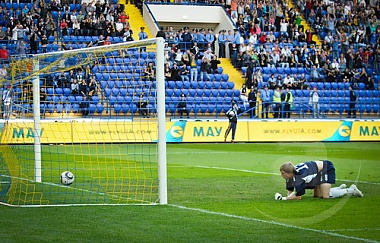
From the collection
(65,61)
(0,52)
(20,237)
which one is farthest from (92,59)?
(0,52)

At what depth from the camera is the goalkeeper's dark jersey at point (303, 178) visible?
12508 millimetres

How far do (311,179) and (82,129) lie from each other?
18.0 m

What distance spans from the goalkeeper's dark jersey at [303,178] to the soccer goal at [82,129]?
7.27 ft

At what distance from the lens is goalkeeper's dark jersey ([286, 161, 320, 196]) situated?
41.0ft

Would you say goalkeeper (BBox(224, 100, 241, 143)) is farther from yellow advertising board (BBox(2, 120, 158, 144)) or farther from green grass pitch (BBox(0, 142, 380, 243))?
green grass pitch (BBox(0, 142, 380, 243))

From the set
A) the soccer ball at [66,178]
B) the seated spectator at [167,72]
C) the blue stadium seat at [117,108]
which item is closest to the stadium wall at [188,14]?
the seated spectator at [167,72]

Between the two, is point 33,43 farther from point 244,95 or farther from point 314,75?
point 314,75

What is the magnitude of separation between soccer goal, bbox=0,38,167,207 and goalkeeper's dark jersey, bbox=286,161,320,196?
2.21 metres

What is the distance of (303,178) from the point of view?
494 inches

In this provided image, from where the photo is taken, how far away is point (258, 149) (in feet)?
91.8

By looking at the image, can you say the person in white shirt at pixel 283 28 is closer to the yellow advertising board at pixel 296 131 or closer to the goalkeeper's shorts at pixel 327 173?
the yellow advertising board at pixel 296 131

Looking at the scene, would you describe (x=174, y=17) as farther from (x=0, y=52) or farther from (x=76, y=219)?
(x=76, y=219)

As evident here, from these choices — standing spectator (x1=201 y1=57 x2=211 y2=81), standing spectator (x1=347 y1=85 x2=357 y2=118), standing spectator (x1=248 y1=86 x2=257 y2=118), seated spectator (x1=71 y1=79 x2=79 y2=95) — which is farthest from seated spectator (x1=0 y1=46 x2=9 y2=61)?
standing spectator (x1=347 y1=85 x2=357 y2=118)

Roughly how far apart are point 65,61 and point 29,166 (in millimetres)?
4571
